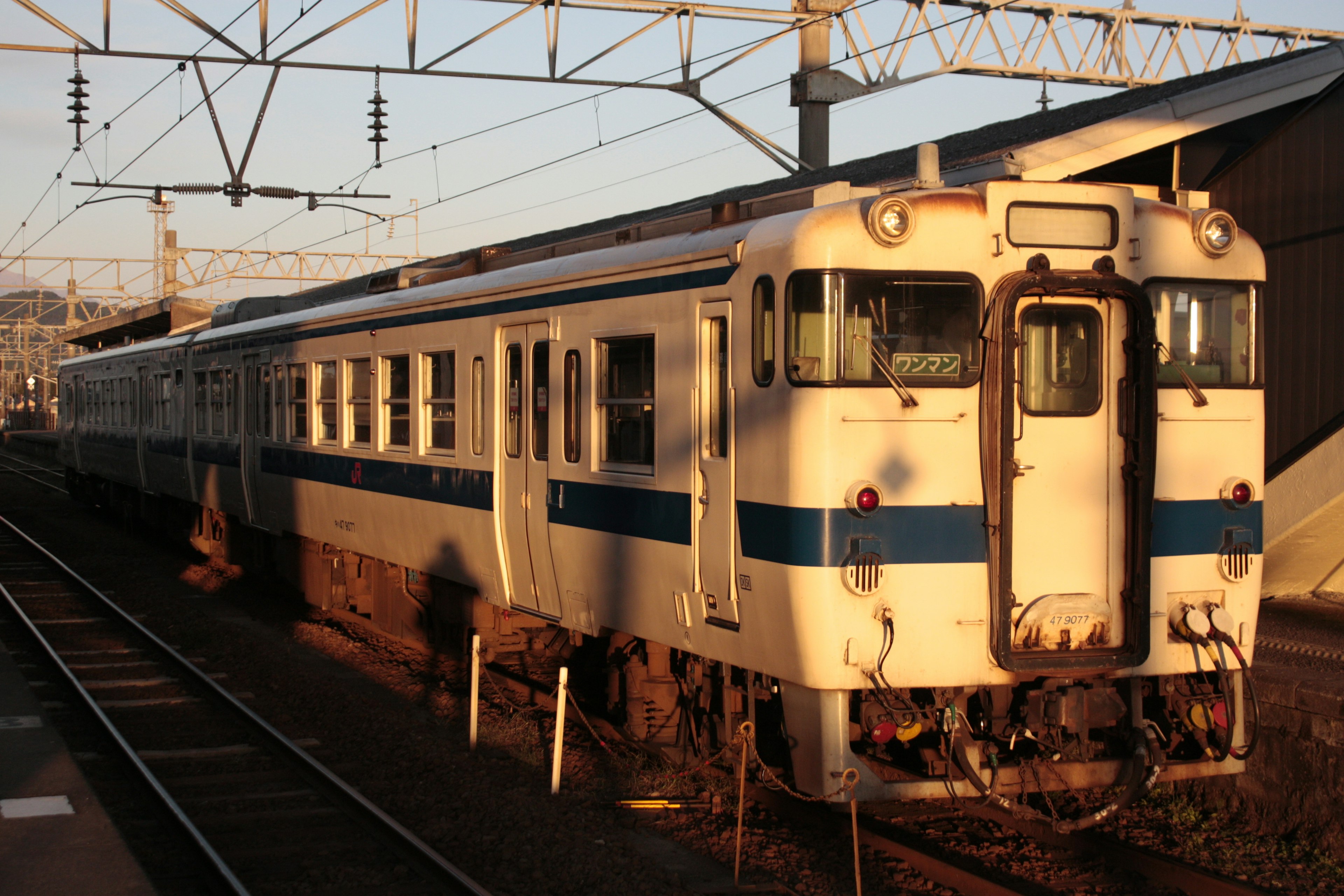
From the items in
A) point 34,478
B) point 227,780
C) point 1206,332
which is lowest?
point 227,780

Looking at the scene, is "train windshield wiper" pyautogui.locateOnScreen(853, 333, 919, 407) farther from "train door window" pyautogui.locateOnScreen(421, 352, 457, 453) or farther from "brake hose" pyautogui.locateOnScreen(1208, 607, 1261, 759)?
"train door window" pyautogui.locateOnScreen(421, 352, 457, 453)

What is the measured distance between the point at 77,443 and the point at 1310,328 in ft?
72.6

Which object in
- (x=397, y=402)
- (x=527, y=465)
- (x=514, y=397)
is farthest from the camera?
(x=397, y=402)

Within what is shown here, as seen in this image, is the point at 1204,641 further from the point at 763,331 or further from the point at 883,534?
the point at 763,331

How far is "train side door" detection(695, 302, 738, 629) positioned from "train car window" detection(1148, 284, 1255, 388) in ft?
6.56

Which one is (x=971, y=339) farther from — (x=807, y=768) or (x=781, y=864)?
(x=781, y=864)

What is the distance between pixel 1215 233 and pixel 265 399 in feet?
32.6

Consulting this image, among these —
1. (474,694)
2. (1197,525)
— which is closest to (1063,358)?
(1197,525)

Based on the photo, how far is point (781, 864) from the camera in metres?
6.11

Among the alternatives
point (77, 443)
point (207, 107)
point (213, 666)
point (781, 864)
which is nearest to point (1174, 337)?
point (781, 864)

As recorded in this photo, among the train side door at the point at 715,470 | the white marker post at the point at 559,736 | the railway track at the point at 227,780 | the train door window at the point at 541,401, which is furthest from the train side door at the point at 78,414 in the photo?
the train side door at the point at 715,470

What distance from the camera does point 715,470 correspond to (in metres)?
6.35

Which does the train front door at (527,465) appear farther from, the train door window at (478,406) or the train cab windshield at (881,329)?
the train cab windshield at (881,329)

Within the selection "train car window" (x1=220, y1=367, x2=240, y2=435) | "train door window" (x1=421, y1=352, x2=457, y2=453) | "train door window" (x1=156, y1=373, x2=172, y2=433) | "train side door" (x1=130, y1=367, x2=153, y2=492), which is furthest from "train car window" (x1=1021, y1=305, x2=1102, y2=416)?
"train side door" (x1=130, y1=367, x2=153, y2=492)
